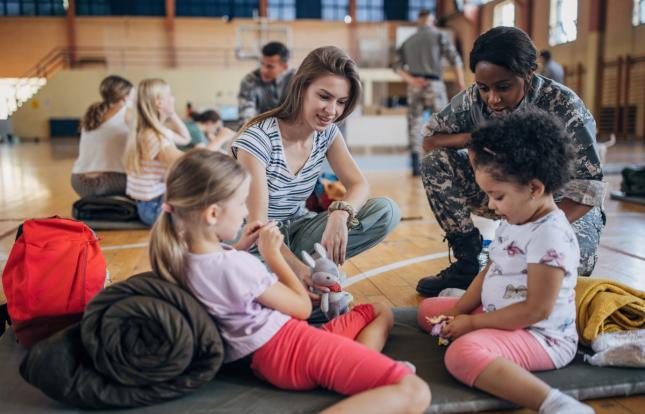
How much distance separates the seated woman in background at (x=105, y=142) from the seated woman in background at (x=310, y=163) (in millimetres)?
2326

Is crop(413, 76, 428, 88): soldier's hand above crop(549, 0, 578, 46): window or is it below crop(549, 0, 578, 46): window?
below

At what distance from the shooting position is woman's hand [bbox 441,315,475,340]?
5.28ft

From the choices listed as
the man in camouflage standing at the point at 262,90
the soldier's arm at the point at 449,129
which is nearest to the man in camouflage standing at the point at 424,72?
the man in camouflage standing at the point at 262,90

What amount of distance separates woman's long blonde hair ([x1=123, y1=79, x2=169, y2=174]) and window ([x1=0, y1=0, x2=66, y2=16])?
50.4 ft

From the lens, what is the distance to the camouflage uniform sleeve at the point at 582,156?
2074mm

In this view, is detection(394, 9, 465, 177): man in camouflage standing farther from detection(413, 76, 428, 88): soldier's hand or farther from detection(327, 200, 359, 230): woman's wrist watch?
detection(327, 200, 359, 230): woman's wrist watch

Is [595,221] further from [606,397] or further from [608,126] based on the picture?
[608,126]

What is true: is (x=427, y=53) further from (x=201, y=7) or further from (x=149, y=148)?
(x=201, y=7)

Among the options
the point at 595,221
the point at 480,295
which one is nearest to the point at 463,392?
the point at 480,295

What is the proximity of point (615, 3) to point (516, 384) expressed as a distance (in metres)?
13.2

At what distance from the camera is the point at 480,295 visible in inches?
67.9

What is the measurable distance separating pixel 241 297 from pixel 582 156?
1.41 metres

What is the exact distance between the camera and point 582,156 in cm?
211

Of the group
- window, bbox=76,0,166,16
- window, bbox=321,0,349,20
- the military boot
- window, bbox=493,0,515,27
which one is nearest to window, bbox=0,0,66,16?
window, bbox=76,0,166,16
